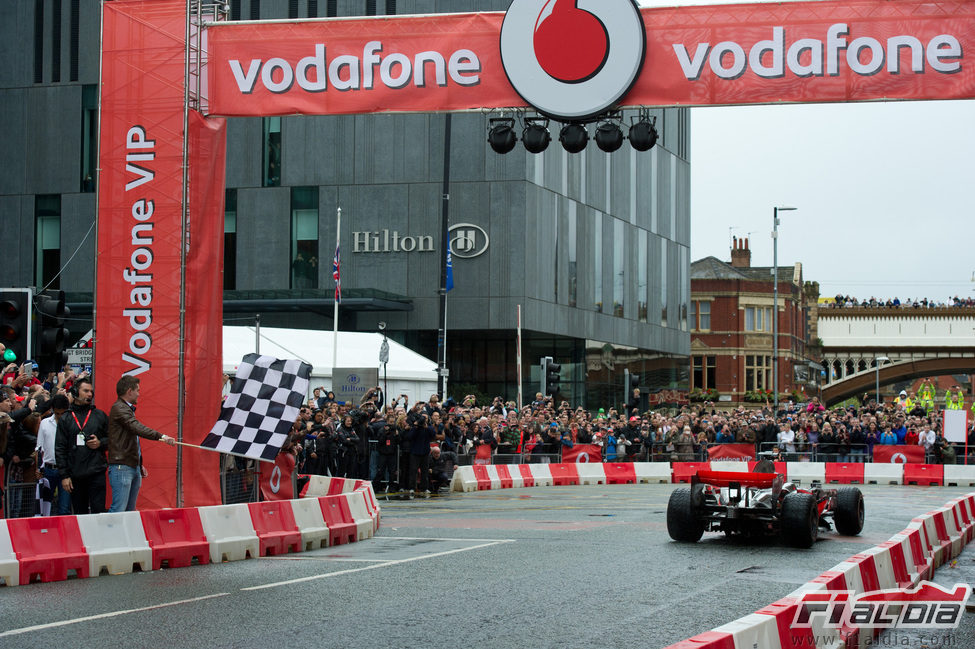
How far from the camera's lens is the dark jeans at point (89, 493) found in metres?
13.5

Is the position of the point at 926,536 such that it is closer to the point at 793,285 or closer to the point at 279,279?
the point at 279,279

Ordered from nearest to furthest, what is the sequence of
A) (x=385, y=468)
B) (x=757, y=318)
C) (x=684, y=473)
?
(x=385, y=468), (x=684, y=473), (x=757, y=318)

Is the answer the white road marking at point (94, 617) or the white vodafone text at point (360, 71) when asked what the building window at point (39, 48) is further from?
the white road marking at point (94, 617)

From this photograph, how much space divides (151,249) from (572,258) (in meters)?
38.0

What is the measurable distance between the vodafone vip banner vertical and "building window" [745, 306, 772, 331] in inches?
2999

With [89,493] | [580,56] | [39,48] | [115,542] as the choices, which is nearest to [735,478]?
[580,56]

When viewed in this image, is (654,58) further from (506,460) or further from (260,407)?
(506,460)

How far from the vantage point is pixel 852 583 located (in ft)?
28.1

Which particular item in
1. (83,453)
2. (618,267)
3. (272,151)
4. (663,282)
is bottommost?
(83,453)

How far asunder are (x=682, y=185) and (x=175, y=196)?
180 ft

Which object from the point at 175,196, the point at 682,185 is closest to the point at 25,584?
the point at 175,196

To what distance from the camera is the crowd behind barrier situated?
14391 mm

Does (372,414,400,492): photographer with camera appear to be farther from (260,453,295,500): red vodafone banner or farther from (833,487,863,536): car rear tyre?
(833,487,863,536): car rear tyre

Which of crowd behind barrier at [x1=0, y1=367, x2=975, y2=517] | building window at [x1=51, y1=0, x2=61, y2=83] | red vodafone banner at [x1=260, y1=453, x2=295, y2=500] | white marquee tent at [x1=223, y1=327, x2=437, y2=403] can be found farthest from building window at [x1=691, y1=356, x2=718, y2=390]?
red vodafone banner at [x1=260, y1=453, x2=295, y2=500]
